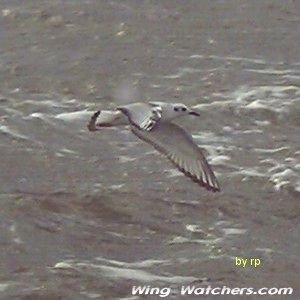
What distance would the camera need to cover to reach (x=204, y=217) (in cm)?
665

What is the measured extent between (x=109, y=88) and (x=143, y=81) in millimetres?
222

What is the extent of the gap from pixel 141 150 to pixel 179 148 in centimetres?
135

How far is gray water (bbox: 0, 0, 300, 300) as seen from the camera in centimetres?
621

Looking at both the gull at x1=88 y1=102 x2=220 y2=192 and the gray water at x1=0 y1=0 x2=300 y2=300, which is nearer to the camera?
the gull at x1=88 y1=102 x2=220 y2=192

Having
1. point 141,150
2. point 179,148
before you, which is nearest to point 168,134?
point 179,148

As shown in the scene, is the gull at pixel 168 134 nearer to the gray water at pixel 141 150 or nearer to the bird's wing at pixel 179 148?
the bird's wing at pixel 179 148

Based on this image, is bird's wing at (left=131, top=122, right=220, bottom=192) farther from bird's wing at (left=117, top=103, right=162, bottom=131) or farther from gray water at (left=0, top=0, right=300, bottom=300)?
gray water at (left=0, top=0, right=300, bottom=300)

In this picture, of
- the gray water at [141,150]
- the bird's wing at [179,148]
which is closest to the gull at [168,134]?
the bird's wing at [179,148]

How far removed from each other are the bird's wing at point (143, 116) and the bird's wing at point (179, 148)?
0.02m

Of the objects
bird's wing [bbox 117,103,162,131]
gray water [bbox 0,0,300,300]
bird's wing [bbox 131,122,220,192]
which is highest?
bird's wing [bbox 117,103,162,131]

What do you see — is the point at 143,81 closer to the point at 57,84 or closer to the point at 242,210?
the point at 57,84

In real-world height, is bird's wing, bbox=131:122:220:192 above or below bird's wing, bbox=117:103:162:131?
below

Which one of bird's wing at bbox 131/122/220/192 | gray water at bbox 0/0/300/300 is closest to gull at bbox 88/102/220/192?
bird's wing at bbox 131/122/220/192

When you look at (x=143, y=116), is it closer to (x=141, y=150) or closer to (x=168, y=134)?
(x=168, y=134)
